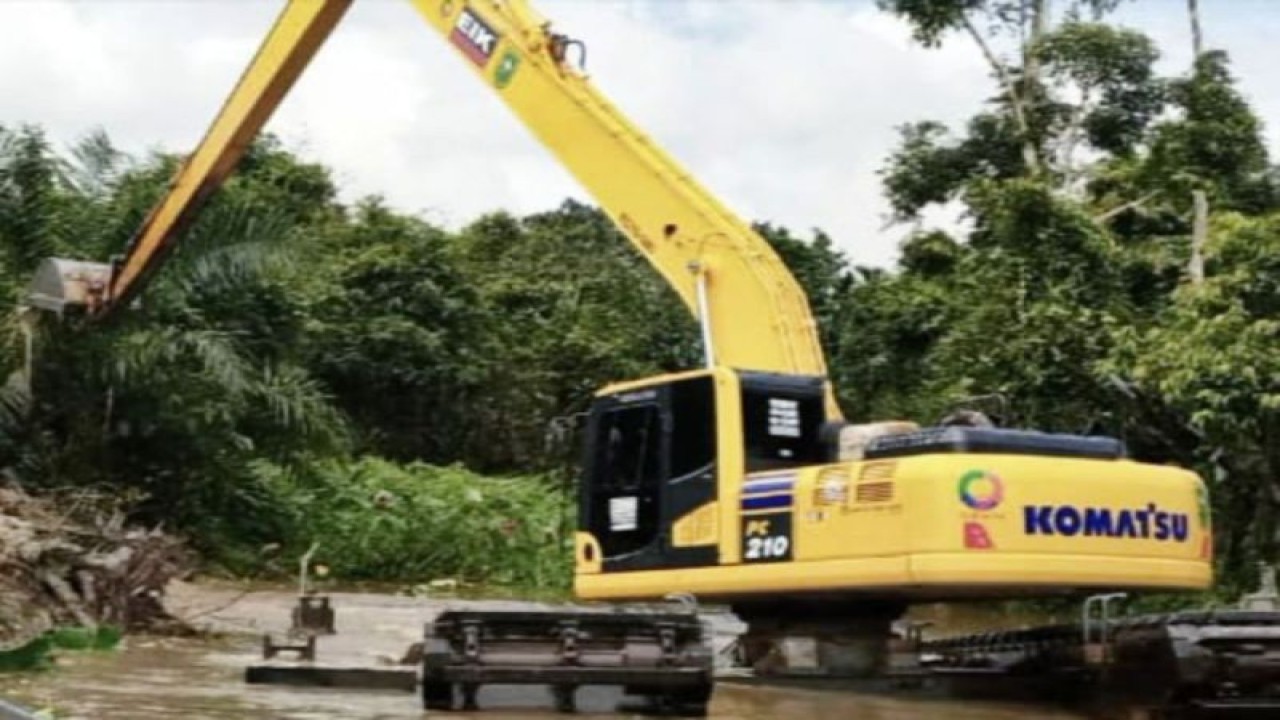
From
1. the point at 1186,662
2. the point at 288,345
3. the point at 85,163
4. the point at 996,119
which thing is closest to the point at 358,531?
the point at 288,345

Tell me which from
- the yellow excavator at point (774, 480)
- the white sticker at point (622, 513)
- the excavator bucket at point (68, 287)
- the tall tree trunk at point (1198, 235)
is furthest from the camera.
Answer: the excavator bucket at point (68, 287)

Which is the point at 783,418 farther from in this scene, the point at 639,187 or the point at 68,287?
the point at 68,287

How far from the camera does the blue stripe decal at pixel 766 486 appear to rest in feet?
36.9

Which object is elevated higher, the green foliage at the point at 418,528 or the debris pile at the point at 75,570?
the green foliage at the point at 418,528

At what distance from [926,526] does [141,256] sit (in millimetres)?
12422

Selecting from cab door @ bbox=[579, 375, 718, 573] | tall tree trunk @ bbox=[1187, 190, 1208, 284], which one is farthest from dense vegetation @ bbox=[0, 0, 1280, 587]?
cab door @ bbox=[579, 375, 718, 573]

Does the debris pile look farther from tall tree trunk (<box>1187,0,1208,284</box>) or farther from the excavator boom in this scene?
tall tree trunk (<box>1187,0,1208,284</box>)

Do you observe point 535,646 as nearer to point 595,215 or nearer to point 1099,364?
point 1099,364

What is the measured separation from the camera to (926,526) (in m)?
10.3

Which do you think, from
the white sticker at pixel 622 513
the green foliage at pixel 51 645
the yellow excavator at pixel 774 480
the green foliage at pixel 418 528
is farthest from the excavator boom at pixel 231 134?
the white sticker at pixel 622 513

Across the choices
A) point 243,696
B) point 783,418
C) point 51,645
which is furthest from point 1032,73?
point 243,696

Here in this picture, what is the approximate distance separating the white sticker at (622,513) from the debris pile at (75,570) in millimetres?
3713

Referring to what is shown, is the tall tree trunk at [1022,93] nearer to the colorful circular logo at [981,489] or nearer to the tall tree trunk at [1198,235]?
the tall tree trunk at [1198,235]

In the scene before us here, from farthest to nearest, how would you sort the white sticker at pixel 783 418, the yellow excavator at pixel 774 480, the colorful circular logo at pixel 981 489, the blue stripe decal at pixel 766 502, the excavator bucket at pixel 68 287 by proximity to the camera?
the excavator bucket at pixel 68 287, the white sticker at pixel 783 418, the blue stripe decal at pixel 766 502, the yellow excavator at pixel 774 480, the colorful circular logo at pixel 981 489
